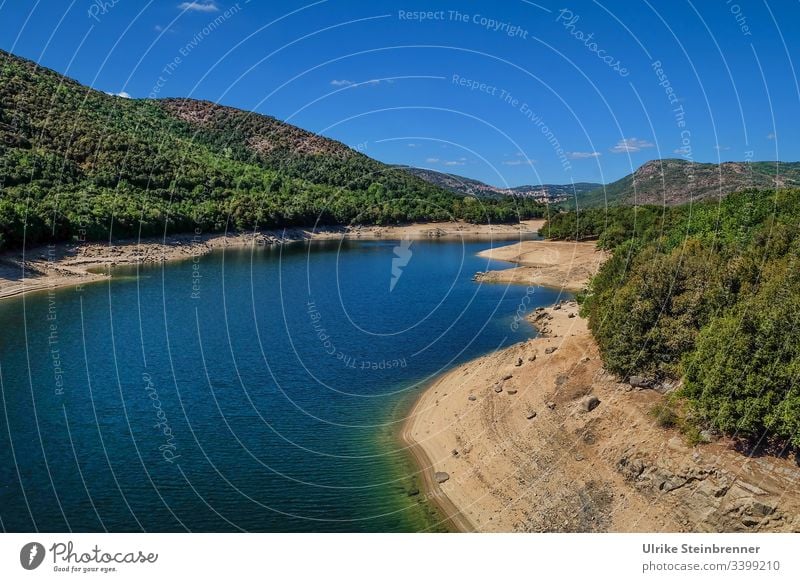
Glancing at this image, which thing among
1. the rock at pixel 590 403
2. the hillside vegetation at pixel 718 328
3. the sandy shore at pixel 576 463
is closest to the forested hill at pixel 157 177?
the sandy shore at pixel 576 463

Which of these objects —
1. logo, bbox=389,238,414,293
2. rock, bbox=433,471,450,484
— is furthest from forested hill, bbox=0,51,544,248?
rock, bbox=433,471,450,484

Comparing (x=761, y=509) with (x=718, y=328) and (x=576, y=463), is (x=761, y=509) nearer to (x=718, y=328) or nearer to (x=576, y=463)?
(x=576, y=463)

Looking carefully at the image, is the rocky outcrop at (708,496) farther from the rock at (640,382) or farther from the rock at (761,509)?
the rock at (640,382)

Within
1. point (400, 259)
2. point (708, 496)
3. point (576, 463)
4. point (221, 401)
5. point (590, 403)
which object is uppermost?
point (400, 259)

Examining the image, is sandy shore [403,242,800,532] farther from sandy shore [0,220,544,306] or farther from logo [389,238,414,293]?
sandy shore [0,220,544,306]
